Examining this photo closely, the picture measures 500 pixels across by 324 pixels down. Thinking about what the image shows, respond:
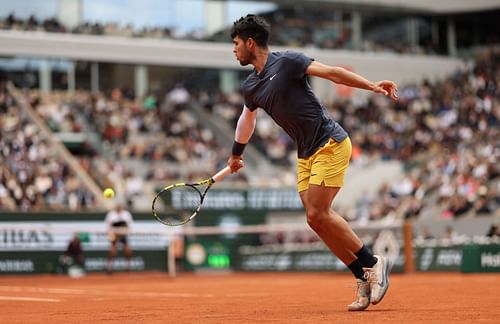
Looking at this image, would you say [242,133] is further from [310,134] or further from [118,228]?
[118,228]

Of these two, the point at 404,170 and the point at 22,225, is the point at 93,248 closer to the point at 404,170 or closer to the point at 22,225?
the point at 22,225

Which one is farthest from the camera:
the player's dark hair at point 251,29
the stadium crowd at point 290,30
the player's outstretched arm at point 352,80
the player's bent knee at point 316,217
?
the stadium crowd at point 290,30

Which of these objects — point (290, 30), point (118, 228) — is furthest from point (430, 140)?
point (118, 228)

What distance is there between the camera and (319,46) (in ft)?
145

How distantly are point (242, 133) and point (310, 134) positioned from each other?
91 cm

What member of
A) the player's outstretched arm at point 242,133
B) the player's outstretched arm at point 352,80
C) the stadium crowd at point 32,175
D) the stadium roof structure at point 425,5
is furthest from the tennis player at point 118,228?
the stadium roof structure at point 425,5

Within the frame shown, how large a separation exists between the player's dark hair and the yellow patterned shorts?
1.12 m

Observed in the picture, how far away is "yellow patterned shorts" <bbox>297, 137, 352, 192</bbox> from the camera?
29.9 ft

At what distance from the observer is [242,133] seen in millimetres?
9875

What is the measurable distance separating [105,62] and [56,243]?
14.5m

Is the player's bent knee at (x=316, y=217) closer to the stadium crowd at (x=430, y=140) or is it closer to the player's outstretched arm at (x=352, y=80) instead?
the player's outstretched arm at (x=352, y=80)

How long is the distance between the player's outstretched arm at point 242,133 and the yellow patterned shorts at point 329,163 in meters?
0.75

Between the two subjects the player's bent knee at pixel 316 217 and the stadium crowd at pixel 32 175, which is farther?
the stadium crowd at pixel 32 175

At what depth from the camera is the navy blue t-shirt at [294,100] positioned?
29.8 ft
